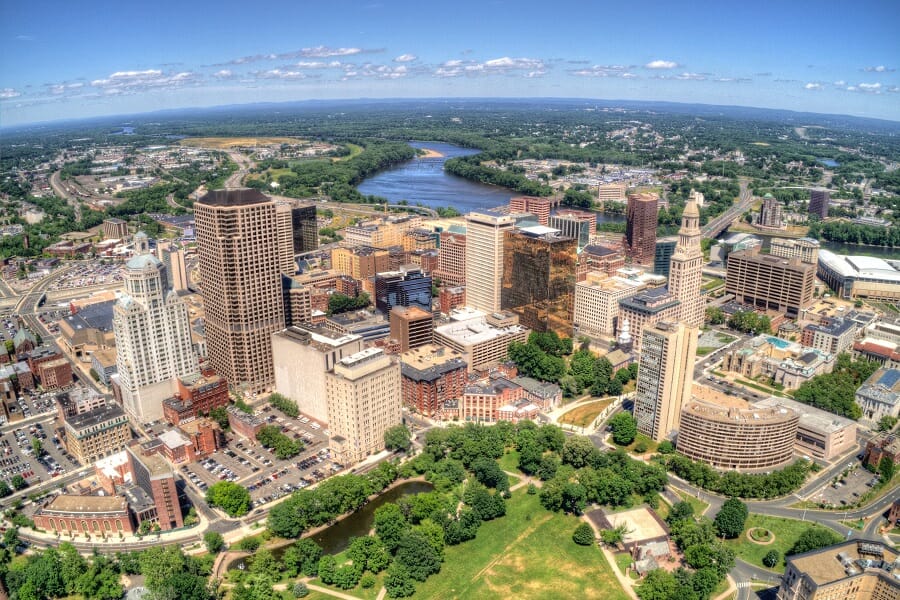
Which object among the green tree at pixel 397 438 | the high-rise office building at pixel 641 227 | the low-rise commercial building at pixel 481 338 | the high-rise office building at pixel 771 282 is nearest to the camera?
the green tree at pixel 397 438

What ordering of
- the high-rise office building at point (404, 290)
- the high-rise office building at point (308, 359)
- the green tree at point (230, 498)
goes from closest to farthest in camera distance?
the green tree at point (230, 498) → the high-rise office building at point (308, 359) → the high-rise office building at point (404, 290)

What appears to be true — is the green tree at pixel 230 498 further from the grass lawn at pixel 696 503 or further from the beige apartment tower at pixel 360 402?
the grass lawn at pixel 696 503

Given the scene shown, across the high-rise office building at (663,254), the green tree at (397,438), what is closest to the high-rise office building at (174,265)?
the green tree at (397,438)

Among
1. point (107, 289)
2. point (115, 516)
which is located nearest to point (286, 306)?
point (115, 516)

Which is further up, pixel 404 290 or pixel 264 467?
pixel 404 290

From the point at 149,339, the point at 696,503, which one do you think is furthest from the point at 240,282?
the point at 696,503

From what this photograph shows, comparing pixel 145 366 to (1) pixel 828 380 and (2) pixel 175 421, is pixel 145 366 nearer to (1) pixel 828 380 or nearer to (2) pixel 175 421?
(2) pixel 175 421

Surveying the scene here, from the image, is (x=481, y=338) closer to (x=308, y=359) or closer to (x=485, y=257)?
(x=485, y=257)
